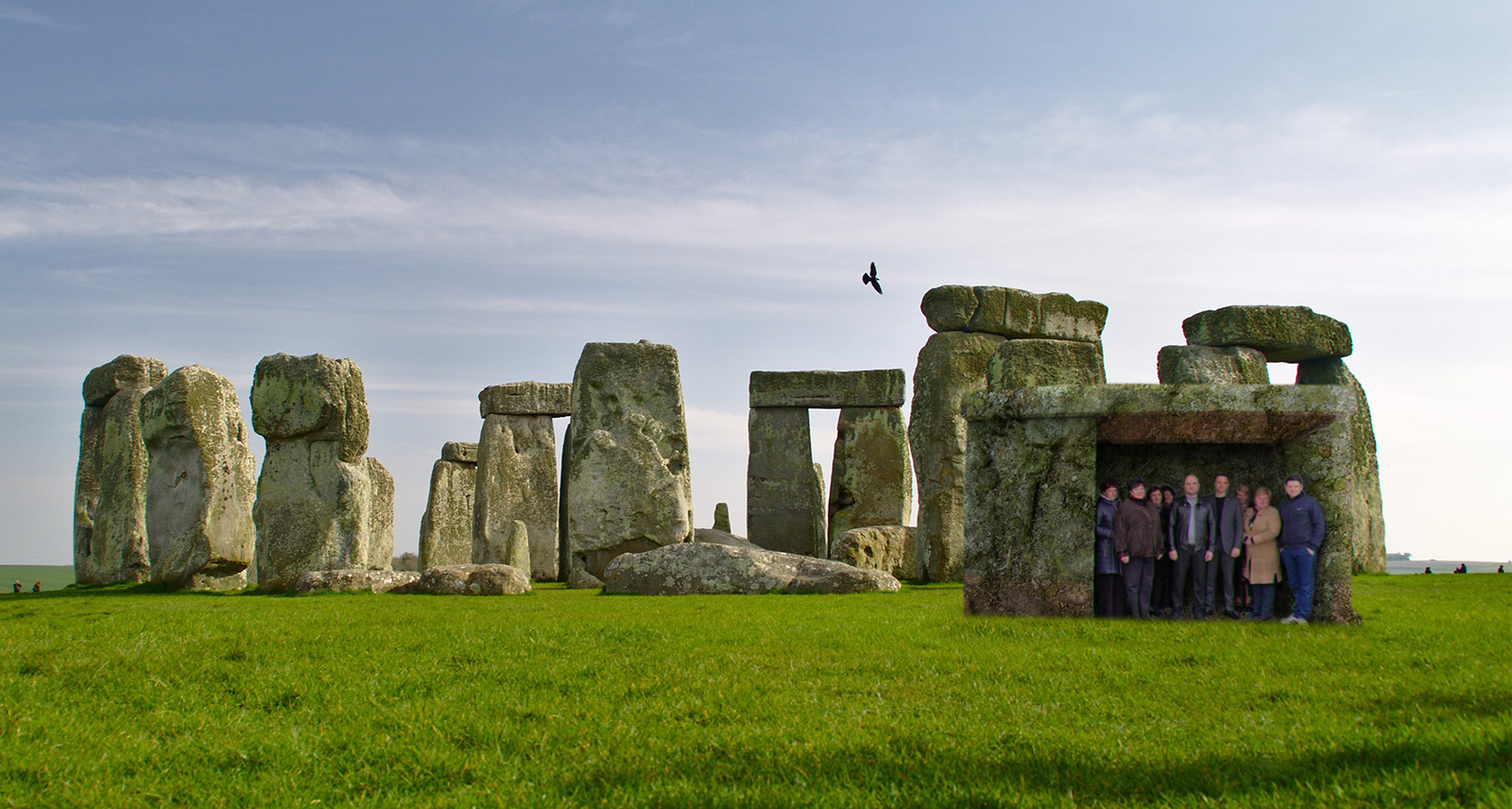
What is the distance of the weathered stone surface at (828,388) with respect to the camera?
2161 cm

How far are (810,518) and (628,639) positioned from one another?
14.2 metres

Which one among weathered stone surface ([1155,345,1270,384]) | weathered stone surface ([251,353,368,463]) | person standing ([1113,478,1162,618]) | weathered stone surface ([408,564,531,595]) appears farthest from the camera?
weathered stone surface ([1155,345,1270,384])

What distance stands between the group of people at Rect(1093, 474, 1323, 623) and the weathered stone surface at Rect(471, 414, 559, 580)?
13986 mm

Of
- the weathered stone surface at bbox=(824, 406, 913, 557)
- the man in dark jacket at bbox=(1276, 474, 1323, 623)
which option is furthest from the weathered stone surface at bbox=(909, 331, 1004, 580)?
the man in dark jacket at bbox=(1276, 474, 1323, 623)

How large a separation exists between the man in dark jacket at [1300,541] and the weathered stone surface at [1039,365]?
490cm

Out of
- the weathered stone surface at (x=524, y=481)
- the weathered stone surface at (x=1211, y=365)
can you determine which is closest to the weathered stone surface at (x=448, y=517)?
the weathered stone surface at (x=524, y=481)

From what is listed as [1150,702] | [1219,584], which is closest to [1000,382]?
[1219,584]

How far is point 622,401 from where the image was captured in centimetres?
1689

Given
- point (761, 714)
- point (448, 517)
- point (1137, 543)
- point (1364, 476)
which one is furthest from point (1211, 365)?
point (448, 517)

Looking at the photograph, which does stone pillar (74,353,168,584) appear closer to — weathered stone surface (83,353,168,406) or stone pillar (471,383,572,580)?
weathered stone surface (83,353,168,406)

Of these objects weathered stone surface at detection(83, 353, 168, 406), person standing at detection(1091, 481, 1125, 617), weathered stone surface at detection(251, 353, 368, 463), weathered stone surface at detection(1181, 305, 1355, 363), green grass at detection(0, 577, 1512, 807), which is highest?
weathered stone surface at detection(1181, 305, 1355, 363)

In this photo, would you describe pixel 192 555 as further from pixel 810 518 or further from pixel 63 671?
pixel 810 518

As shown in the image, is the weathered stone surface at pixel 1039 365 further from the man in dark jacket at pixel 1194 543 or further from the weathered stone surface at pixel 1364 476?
the weathered stone surface at pixel 1364 476

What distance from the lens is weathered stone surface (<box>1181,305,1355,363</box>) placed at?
17859mm
